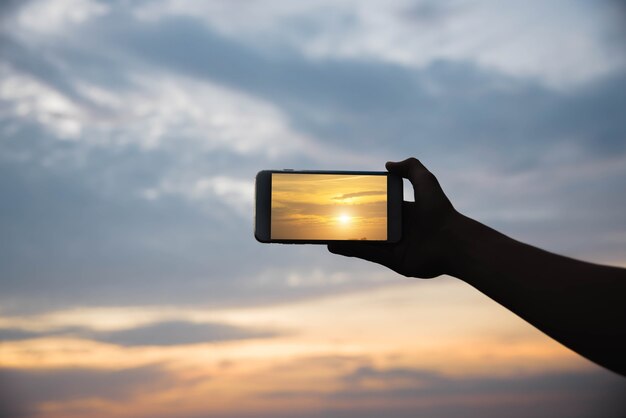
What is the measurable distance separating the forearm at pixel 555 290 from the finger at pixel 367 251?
4.26 ft

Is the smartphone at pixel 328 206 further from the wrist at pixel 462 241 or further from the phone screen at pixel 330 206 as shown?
the wrist at pixel 462 241

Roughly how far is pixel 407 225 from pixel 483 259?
150 centimetres

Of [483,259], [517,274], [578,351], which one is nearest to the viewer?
[578,351]

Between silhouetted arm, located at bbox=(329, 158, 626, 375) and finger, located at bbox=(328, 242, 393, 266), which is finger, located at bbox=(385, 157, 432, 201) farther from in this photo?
finger, located at bbox=(328, 242, 393, 266)

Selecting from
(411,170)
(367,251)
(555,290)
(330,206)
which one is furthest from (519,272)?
(330,206)

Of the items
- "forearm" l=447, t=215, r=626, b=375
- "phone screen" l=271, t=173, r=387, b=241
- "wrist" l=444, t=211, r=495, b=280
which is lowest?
"forearm" l=447, t=215, r=626, b=375

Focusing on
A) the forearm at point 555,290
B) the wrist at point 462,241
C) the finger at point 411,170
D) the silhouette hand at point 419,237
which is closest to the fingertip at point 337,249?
the silhouette hand at point 419,237

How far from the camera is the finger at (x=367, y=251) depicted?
553 centimetres

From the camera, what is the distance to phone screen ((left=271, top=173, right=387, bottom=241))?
5.52 meters

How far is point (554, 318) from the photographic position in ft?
10.9

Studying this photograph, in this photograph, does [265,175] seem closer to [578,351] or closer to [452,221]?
[452,221]

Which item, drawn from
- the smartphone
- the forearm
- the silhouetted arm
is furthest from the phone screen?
the forearm

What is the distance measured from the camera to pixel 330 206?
575 cm

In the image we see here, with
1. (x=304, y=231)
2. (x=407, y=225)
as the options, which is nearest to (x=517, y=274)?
(x=407, y=225)
